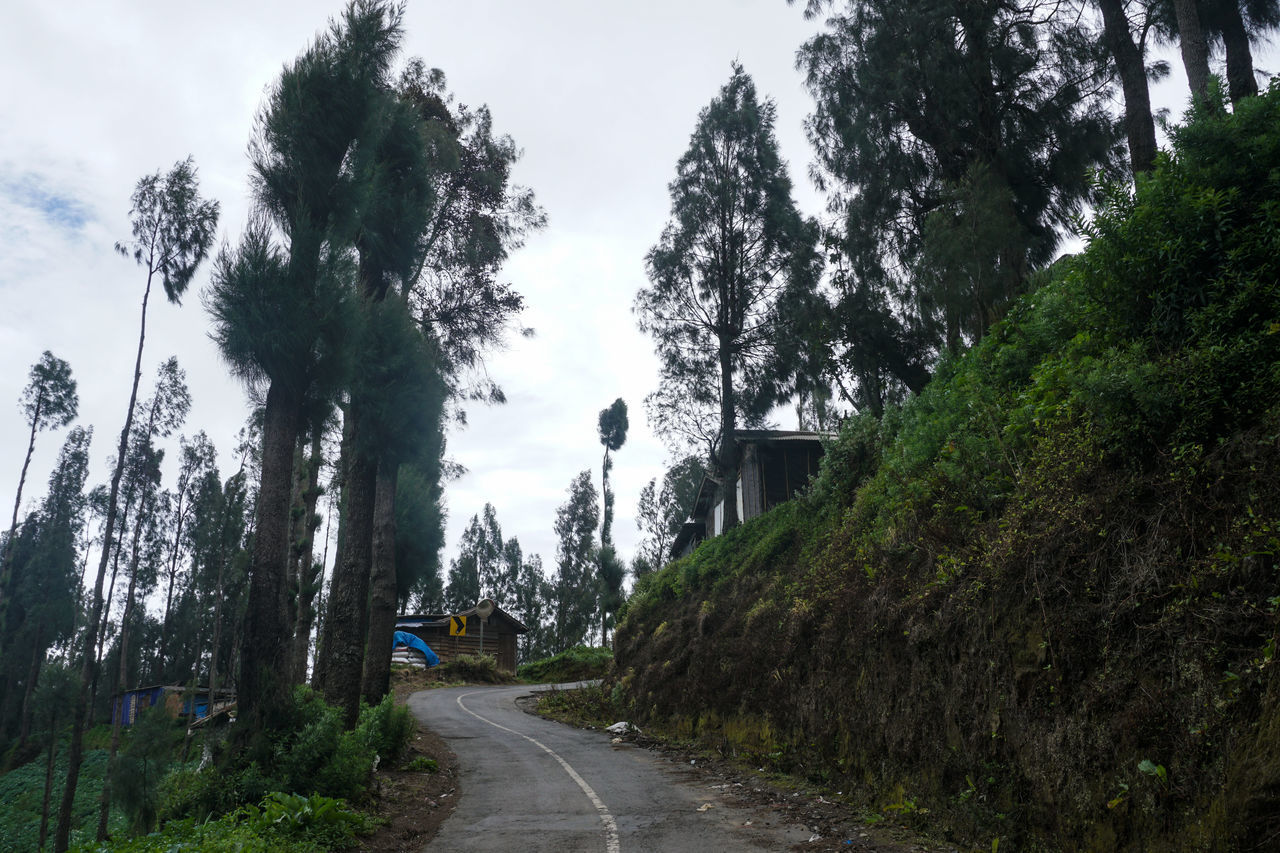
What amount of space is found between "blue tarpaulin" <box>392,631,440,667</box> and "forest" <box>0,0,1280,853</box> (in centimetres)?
2007

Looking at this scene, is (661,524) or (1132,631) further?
(661,524)

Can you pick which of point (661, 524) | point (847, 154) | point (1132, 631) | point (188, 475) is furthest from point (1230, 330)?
point (661, 524)

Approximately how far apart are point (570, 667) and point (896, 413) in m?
38.0

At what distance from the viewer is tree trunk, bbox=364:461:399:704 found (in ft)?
58.8

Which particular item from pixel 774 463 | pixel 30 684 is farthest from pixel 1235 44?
pixel 30 684

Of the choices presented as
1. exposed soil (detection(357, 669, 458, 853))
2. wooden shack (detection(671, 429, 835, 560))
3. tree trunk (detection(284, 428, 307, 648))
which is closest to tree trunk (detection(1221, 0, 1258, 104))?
wooden shack (detection(671, 429, 835, 560))

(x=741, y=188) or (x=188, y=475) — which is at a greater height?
(x=741, y=188)

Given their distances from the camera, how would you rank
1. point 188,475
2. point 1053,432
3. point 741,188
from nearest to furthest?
point 1053,432 < point 741,188 < point 188,475

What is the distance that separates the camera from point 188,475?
150 ft

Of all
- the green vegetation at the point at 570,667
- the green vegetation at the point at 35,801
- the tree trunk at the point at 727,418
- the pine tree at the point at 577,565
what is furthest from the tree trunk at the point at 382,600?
the pine tree at the point at 577,565

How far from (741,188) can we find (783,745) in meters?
19.1

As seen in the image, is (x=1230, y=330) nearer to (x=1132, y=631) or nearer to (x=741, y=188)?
(x=1132, y=631)

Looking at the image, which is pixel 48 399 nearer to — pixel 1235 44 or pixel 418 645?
pixel 418 645

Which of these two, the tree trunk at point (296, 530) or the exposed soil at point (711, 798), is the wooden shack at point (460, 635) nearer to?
the tree trunk at point (296, 530)
